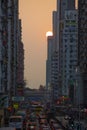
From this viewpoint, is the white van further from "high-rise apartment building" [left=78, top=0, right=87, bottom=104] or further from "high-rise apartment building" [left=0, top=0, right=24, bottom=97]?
"high-rise apartment building" [left=78, top=0, right=87, bottom=104]

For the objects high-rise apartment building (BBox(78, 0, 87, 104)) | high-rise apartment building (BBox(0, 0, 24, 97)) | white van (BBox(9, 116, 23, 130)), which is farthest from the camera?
high-rise apartment building (BBox(78, 0, 87, 104))

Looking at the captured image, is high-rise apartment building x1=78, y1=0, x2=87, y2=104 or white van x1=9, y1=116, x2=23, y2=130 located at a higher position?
high-rise apartment building x1=78, y1=0, x2=87, y2=104

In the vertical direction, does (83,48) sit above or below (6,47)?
above

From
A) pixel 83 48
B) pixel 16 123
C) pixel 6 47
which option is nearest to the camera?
pixel 16 123

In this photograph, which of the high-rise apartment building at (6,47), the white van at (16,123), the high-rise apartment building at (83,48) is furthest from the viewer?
the high-rise apartment building at (83,48)

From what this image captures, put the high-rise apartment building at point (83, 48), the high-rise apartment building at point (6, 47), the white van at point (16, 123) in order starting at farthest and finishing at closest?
the high-rise apartment building at point (83, 48)
the high-rise apartment building at point (6, 47)
the white van at point (16, 123)

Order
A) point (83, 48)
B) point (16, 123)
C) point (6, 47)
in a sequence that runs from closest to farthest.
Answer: point (16, 123)
point (6, 47)
point (83, 48)

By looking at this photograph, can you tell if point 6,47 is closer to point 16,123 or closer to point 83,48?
point 16,123

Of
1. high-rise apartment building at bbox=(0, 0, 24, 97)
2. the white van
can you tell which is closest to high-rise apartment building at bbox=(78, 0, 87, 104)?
high-rise apartment building at bbox=(0, 0, 24, 97)

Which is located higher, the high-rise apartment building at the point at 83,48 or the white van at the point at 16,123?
the high-rise apartment building at the point at 83,48

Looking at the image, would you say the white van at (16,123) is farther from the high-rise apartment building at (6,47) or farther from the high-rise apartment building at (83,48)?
the high-rise apartment building at (83,48)

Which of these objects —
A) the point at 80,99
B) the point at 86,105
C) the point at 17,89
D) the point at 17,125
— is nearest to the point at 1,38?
the point at 17,125

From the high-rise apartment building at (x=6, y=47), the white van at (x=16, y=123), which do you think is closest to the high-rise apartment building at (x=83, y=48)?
the high-rise apartment building at (x=6, y=47)

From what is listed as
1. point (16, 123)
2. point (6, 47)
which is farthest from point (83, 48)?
point (16, 123)
